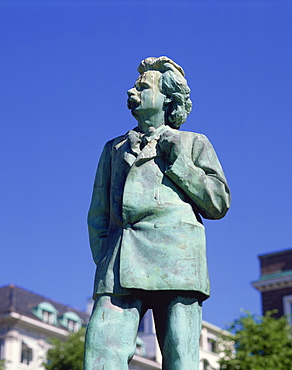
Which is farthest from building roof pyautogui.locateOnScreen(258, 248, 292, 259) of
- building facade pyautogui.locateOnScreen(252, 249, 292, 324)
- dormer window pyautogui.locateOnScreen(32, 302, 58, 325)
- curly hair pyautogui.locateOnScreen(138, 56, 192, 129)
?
curly hair pyautogui.locateOnScreen(138, 56, 192, 129)

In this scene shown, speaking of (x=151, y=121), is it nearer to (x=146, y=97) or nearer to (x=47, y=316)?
(x=146, y=97)

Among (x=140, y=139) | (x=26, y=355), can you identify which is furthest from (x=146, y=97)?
(x=26, y=355)

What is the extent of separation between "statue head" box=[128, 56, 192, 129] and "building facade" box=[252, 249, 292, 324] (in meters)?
50.8

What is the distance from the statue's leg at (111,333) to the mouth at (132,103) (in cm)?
175

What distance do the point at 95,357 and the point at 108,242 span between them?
3.35ft

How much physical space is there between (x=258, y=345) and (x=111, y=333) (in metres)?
30.5

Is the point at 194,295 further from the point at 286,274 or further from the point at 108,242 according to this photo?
the point at 286,274

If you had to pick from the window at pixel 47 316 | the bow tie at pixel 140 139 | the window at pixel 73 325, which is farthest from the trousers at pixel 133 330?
the window at pixel 73 325

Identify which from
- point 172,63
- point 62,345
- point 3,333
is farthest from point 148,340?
point 172,63

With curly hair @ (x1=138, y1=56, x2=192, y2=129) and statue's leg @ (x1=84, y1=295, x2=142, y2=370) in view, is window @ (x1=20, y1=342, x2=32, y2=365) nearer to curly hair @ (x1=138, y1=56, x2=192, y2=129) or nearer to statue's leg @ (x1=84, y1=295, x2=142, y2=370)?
curly hair @ (x1=138, y1=56, x2=192, y2=129)

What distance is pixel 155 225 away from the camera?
744 centimetres

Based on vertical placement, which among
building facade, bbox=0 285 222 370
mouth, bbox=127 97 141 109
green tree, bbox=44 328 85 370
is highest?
building facade, bbox=0 285 222 370

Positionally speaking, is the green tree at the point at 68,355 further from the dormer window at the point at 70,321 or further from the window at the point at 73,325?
the window at the point at 73,325

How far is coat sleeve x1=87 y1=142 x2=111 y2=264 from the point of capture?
7863 millimetres
